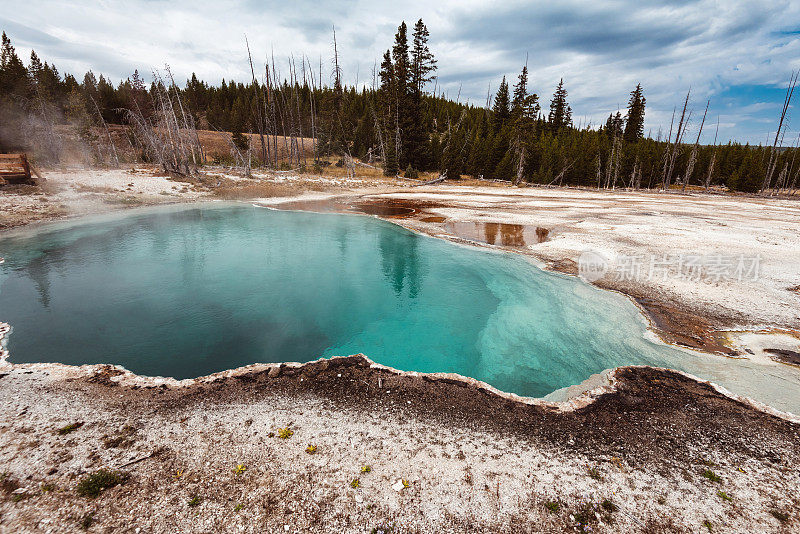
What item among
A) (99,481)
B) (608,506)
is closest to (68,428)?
(99,481)

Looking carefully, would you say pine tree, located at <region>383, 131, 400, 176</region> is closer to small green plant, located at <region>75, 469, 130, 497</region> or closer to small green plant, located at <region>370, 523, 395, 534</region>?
small green plant, located at <region>75, 469, 130, 497</region>

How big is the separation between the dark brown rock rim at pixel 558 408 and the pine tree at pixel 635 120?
71.1 meters

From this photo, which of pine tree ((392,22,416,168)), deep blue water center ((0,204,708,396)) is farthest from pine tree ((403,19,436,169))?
deep blue water center ((0,204,708,396))

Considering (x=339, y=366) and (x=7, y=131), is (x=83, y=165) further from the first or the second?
(x=339, y=366)

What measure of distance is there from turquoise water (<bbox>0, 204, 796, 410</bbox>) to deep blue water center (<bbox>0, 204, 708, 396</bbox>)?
5 centimetres

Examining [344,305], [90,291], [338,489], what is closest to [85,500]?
[338,489]

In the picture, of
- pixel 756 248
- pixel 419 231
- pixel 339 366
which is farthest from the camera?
pixel 419 231

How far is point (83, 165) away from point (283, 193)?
68.3ft

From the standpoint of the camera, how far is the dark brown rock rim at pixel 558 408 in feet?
15.0

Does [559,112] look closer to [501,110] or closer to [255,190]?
[501,110]

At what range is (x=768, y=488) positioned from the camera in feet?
12.9

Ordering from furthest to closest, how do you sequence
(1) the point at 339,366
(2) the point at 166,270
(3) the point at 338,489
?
(2) the point at 166,270, (1) the point at 339,366, (3) the point at 338,489


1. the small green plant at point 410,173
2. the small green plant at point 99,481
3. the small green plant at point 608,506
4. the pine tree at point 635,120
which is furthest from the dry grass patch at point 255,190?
the pine tree at point 635,120

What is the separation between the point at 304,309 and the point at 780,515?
9.86m
